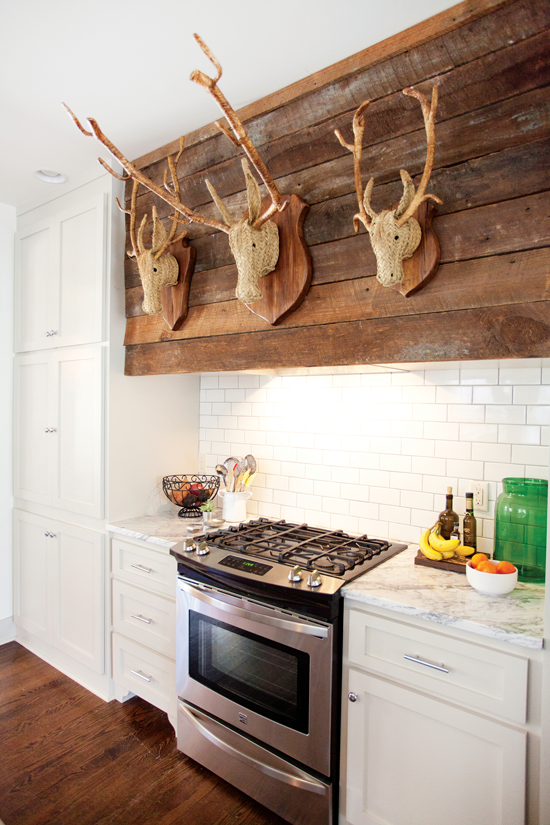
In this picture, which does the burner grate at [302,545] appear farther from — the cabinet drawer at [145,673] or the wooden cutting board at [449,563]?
the cabinet drawer at [145,673]

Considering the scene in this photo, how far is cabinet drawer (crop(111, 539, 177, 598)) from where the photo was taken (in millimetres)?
2166

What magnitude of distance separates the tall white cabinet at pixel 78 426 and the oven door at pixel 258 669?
703 millimetres

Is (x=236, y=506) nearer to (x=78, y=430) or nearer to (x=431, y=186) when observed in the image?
(x=78, y=430)

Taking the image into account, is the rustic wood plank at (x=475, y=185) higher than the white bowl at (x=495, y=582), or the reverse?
the rustic wood plank at (x=475, y=185)

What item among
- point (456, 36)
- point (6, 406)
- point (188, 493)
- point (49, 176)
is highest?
point (49, 176)

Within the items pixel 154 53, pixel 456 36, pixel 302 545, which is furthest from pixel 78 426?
pixel 456 36

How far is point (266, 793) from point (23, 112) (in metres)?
2.84

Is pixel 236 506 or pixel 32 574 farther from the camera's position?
pixel 32 574

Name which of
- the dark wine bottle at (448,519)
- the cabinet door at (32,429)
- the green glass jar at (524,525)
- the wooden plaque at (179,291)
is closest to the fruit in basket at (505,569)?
the green glass jar at (524,525)

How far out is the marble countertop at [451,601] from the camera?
1.33m

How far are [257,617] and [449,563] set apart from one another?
717 millimetres

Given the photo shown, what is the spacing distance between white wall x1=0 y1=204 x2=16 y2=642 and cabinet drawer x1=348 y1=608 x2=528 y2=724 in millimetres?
2453

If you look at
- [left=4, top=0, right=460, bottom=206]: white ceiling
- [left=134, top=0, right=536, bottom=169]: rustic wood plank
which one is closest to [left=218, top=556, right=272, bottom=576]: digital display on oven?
[left=134, top=0, right=536, bottom=169]: rustic wood plank

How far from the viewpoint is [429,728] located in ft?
4.71
